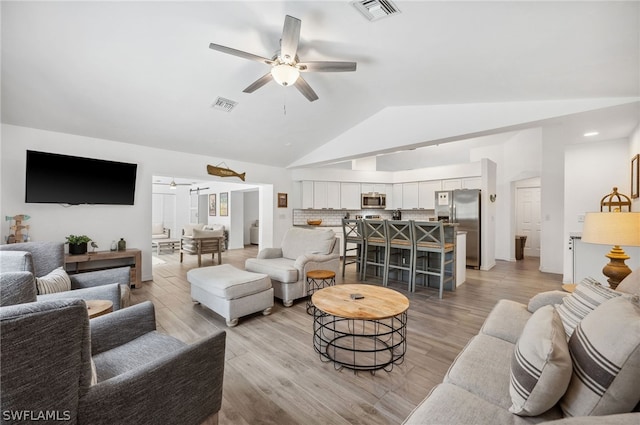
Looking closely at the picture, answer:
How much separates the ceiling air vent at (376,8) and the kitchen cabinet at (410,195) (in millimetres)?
5743

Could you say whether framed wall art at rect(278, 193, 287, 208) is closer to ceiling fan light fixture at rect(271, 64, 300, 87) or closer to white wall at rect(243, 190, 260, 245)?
white wall at rect(243, 190, 260, 245)

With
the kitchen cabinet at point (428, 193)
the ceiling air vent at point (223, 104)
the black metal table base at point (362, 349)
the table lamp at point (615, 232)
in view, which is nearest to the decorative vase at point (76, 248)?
the ceiling air vent at point (223, 104)

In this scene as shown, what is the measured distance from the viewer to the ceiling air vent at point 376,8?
2.03 meters

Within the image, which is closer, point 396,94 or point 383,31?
point 383,31

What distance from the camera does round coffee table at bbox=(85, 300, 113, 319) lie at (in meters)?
1.92

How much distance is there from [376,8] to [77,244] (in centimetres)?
490

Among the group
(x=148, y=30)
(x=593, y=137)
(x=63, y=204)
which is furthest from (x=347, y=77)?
(x=63, y=204)

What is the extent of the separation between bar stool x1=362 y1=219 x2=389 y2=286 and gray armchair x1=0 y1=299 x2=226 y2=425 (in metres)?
3.56

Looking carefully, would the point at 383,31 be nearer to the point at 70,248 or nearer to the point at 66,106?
the point at 66,106

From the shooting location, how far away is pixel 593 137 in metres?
4.02

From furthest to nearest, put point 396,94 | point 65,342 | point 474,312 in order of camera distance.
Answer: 1. point 396,94
2. point 474,312
3. point 65,342

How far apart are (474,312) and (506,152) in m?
5.68

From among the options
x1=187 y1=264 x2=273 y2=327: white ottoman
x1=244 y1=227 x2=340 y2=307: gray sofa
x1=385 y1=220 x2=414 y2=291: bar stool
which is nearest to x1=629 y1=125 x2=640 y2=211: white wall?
x1=385 y1=220 x2=414 y2=291: bar stool

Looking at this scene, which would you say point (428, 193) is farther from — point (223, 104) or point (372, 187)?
point (223, 104)
